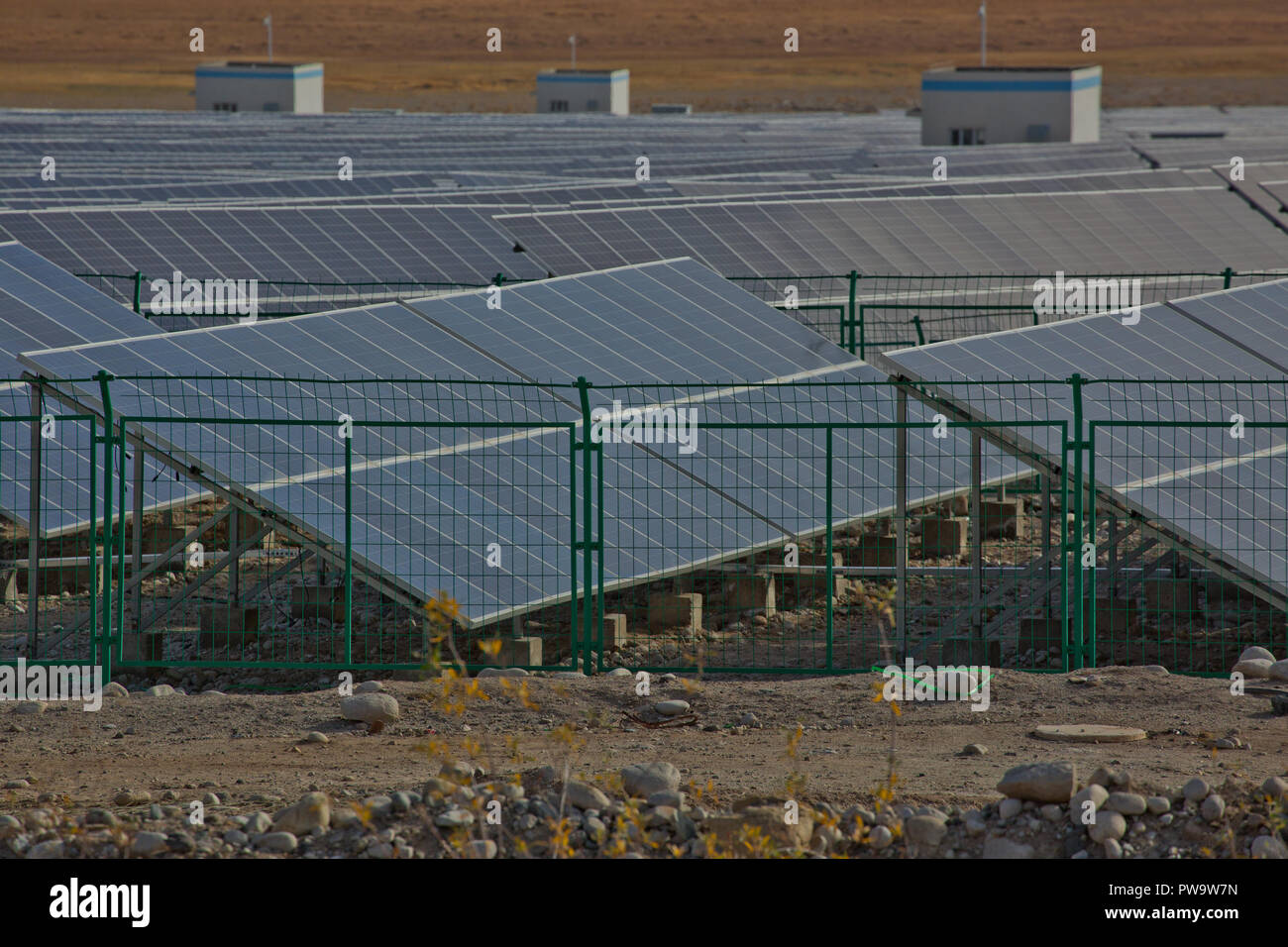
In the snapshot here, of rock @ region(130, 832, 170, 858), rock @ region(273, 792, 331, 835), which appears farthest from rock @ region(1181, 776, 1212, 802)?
rock @ region(130, 832, 170, 858)

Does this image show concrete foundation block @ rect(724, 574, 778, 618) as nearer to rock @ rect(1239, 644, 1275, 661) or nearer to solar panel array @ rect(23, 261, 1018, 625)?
solar panel array @ rect(23, 261, 1018, 625)

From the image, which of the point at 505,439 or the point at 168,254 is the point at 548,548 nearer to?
the point at 505,439

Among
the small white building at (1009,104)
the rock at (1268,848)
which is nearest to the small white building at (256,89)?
the small white building at (1009,104)

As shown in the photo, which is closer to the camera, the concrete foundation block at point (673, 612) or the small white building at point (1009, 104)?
the concrete foundation block at point (673, 612)

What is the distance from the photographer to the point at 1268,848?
857 centimetres

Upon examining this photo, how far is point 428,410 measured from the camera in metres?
16.2

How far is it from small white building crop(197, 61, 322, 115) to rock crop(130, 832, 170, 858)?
78308 millimetres

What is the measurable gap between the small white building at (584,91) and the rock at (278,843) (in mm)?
82474

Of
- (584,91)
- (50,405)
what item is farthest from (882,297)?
(584,91)

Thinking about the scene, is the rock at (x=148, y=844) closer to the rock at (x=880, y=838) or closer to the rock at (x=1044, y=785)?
the rock at (x=880, y=838)

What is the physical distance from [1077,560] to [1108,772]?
434cm

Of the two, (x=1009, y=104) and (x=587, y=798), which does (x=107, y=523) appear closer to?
(x=587, y=798)

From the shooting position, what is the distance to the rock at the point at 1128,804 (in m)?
8.97
